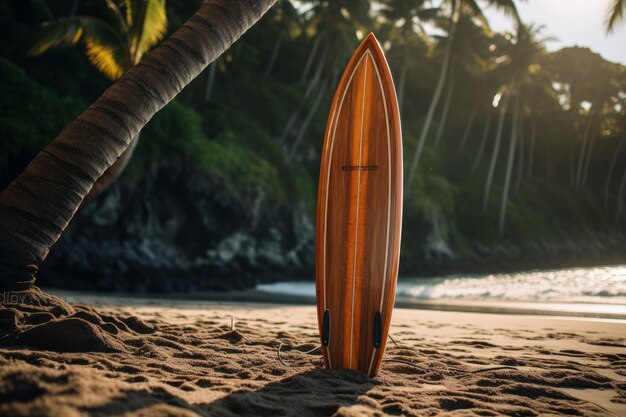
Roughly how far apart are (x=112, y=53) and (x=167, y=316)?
17.9 feet

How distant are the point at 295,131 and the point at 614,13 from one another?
15.3 m

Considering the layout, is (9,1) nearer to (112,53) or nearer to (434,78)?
(112,53)

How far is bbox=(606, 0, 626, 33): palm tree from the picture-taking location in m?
10.3

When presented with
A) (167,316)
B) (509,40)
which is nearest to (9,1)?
(167,316)

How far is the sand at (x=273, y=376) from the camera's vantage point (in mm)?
1913

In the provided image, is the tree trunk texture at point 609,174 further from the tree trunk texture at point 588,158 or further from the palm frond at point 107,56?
the palm frond at point 107,56

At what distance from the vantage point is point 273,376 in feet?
10.2

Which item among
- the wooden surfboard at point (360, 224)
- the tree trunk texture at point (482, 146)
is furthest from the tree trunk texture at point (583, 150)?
the wooden surfboard at point (360, 224)

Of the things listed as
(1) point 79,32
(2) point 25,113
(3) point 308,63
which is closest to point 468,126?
(3) point 308,63

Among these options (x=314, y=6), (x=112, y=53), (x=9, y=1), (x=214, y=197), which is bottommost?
(x=214, y=197)

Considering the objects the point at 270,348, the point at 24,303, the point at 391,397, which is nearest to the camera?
the point at 391,397

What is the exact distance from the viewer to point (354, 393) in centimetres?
282

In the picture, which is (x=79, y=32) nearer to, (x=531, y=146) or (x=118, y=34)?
(x=118, y=34)

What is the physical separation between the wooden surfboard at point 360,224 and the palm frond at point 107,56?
22.7ft
